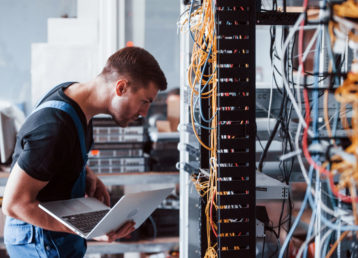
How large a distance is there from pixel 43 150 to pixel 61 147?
0.20ft

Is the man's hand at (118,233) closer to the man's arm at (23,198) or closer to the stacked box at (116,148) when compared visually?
the man's arm at (23,198)

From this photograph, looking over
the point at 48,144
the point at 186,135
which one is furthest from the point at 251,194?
the point at 186,135

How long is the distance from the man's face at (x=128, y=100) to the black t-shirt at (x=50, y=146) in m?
0.14

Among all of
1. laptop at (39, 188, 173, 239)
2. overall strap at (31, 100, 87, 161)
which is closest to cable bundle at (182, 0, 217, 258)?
laptop at (39, 188, 173, 239)

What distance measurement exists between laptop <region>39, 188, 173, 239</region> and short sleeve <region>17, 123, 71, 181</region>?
5.7 inches

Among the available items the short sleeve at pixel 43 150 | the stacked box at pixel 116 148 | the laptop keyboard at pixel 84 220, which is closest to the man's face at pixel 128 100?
the short sleeve at pixel 43 150

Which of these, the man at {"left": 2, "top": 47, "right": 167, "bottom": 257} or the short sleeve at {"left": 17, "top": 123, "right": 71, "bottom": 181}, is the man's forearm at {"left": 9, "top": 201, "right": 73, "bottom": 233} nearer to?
the man at {"left": 2, "top": 47, "right": 167, "bottom": 257}

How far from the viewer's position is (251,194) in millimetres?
1494

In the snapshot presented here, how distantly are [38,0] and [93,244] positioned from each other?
6.24 ft

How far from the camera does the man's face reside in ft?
5.66

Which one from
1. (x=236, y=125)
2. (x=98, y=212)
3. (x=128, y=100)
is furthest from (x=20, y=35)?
(x=236, y=125)

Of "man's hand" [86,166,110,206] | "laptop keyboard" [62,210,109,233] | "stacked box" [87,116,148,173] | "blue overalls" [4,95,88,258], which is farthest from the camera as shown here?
"stacked box" [87,116,148,173]

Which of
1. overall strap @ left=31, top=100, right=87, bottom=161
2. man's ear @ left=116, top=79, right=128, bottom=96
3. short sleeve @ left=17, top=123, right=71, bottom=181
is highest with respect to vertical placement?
man's ear @ left=116, top=79, right=128, bottom=96

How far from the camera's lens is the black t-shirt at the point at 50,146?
1.49 m
